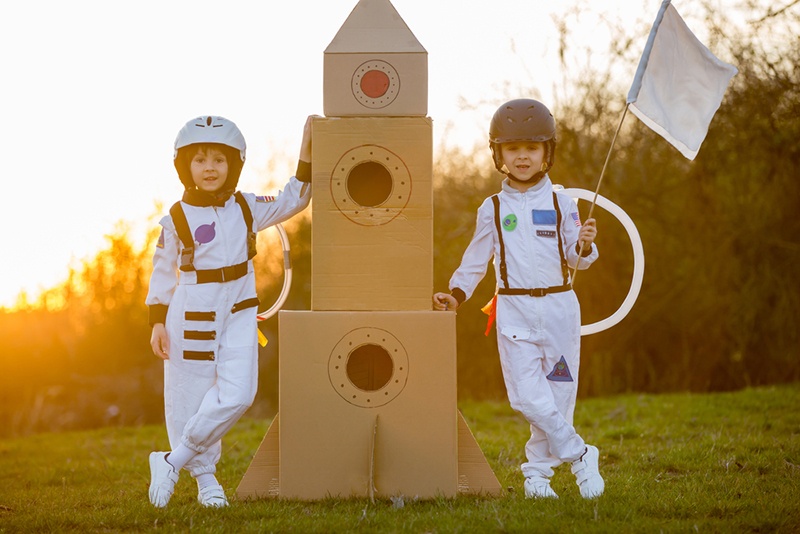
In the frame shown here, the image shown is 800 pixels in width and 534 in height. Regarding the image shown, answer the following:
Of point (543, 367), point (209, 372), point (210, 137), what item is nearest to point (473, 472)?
point (543, 367)

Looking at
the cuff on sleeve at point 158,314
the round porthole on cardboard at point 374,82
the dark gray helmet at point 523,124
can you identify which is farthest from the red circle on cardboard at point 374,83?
the cuff on sleeve at point 158,314

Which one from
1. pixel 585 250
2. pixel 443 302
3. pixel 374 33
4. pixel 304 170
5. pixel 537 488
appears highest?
pixel 374 33

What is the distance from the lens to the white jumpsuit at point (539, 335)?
4.46 meters

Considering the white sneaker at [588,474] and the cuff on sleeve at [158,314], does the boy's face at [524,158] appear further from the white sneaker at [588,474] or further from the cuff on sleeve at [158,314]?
the cuff on sleeve at [158,314]

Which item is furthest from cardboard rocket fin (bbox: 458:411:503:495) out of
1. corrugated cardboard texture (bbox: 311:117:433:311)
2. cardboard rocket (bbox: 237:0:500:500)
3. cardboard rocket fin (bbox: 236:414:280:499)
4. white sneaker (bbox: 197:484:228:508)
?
white sneaker (bbox: 197:484:228:508)

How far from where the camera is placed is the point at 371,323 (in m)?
4.44

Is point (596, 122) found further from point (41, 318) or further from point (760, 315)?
point (41, 318)

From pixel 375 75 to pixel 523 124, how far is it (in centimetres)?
80

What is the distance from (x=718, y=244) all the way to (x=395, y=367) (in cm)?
680

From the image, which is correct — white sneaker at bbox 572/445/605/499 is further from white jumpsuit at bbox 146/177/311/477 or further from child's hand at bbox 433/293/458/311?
white jumpsuit at bbox 146/177/311/477

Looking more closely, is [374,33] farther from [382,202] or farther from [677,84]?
[677,84]

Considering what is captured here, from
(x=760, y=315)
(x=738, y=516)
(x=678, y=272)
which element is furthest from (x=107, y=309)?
(x=738, y=516)

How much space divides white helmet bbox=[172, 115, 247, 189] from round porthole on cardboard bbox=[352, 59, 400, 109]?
653 millimetres

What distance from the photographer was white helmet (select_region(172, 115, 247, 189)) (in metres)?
4.57
